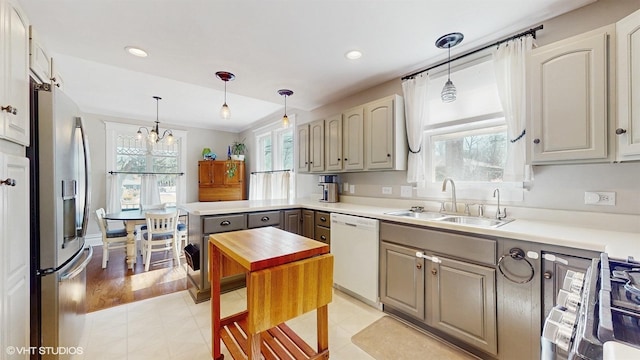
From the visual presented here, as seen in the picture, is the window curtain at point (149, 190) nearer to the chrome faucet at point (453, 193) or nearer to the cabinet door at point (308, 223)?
the cabinet door at point (308, 223)

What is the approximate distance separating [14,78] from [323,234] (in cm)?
259

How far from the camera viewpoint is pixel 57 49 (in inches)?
87.8

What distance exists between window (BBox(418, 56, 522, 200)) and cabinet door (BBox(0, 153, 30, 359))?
3.00 m

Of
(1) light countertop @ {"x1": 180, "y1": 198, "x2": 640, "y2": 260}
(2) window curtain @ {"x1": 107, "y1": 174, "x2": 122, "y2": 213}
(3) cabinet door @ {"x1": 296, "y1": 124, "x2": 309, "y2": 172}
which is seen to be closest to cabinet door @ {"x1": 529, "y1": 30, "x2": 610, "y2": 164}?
(1) light countertop @ {"x1": 180, "y1": 198, "x2": 640, "y2": 260}

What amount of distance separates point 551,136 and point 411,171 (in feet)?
3.96

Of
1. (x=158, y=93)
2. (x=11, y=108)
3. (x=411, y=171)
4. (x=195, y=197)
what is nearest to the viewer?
(x=11, y=108)

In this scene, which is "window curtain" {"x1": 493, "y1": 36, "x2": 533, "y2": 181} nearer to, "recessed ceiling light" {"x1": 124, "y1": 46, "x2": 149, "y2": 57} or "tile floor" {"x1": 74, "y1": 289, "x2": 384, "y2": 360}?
"tile floor" {"x1": 74, "y1": 289, "x2": 384, "y2": 360}

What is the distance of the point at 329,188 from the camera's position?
350cm

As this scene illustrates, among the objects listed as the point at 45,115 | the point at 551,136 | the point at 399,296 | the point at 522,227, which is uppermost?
the point at 45,115

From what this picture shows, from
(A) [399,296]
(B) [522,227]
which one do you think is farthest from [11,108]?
(B) [522,227]

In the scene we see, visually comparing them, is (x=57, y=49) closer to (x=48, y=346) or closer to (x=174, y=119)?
(x=48, y=346)

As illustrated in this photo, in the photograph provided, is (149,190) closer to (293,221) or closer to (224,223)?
(224,223)

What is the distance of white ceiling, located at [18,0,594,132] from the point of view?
5.67ft

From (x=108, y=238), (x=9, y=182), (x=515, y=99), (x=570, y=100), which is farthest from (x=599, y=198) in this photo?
(x=108, y=238)
